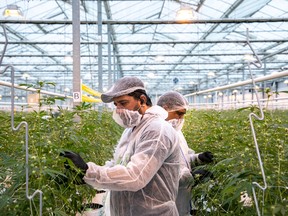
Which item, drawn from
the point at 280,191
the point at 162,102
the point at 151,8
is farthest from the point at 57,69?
the point at 280,191

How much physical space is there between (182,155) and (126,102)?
3.18ft

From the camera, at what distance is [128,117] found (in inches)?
79.5

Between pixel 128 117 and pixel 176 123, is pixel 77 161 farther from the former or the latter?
pixel 176 123

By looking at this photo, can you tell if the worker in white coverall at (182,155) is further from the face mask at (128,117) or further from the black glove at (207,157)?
the face mask at (128,117)

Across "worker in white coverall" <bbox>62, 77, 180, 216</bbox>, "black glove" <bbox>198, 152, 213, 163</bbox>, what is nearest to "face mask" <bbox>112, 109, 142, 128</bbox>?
"worker in white coverall" <bbox>62, 77, 180, 216</bbox>

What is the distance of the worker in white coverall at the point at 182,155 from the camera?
2738mm

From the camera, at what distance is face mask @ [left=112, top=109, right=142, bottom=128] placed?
202cm

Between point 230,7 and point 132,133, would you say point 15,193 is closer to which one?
point 132,133

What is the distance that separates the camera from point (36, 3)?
32.6ft

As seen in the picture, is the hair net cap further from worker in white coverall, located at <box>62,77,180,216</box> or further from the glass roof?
the glass roof

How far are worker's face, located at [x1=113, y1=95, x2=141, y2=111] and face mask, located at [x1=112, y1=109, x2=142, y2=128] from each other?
4 centimetres

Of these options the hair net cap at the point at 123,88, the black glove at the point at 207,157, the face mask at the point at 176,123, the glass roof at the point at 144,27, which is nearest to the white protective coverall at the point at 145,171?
the hair net cap at the point at 123,88

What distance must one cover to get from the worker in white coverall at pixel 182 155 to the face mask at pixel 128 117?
862mm

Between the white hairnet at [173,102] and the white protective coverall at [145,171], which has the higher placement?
the white hairnet at [173,102]
